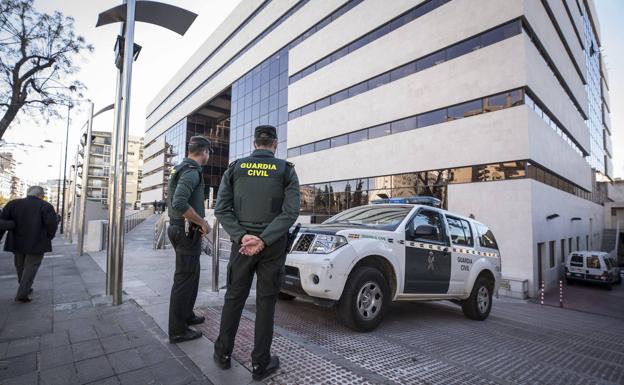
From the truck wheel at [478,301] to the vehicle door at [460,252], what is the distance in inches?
13.9

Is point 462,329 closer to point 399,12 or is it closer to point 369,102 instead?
point 369,102

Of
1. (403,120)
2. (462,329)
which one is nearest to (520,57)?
(403,120)

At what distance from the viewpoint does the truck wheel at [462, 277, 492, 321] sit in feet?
17.6

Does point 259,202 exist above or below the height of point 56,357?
above

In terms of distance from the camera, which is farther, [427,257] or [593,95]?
[593,95]

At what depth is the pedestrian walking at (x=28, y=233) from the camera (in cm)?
459

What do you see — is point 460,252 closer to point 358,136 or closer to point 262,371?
point 262,371

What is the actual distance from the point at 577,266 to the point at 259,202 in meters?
23.9

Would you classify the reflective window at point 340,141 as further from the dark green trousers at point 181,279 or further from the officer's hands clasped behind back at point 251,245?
the officer's hands clasped behind back at point 251,245

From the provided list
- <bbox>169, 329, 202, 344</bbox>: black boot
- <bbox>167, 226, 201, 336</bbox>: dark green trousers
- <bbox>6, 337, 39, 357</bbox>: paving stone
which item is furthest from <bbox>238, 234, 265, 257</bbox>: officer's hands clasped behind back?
<bbox>6, 337, 39, 357</bbox>: paving stone

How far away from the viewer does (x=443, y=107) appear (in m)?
15.4

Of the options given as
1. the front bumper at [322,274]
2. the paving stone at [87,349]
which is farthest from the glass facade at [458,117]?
the paving stone at [87,349]

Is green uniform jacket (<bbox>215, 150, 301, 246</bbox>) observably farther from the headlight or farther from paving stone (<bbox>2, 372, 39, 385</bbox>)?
paving stone (<bbox>2, 372, 39, 385</bbox>)

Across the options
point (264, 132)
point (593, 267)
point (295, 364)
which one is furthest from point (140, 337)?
point (593, 267)
